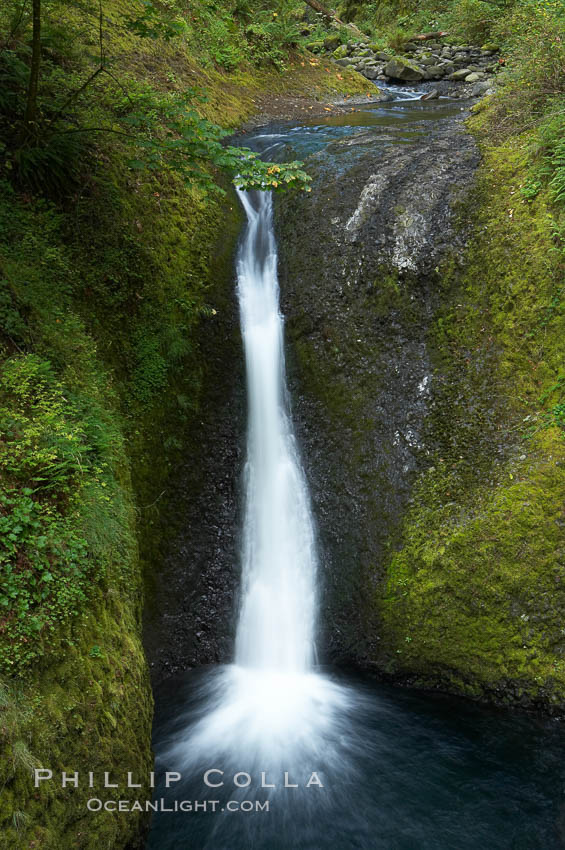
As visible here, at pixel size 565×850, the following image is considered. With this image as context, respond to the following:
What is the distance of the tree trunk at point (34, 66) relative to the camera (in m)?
4.82

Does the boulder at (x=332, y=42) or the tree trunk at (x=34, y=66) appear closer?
the tree trunk at (x=34, y=66)

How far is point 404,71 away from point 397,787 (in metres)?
20.8

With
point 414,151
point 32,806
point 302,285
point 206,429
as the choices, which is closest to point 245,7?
point 414,151

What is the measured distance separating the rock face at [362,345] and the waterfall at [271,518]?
19 cm

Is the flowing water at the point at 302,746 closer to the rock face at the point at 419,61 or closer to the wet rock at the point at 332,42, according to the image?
the rock face at the point at 419,61

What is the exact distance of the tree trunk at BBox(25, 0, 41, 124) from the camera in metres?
4.82

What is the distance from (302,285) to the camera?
283 inches

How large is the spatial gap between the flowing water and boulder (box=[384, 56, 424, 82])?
55.4 feet

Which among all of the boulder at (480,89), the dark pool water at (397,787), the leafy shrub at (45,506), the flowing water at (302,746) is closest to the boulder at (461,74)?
the boulder at (480,89)

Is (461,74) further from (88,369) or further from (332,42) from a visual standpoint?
(88,369)

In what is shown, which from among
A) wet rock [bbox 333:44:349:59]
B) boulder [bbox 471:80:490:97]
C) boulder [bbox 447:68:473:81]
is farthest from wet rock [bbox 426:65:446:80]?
wet rock [bbox 333:44:349:59]

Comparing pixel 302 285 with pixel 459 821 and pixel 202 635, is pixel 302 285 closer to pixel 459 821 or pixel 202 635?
pixel 202 635

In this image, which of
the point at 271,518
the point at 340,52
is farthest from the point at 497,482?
the point at 340,52

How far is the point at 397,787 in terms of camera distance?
4.57 meters
